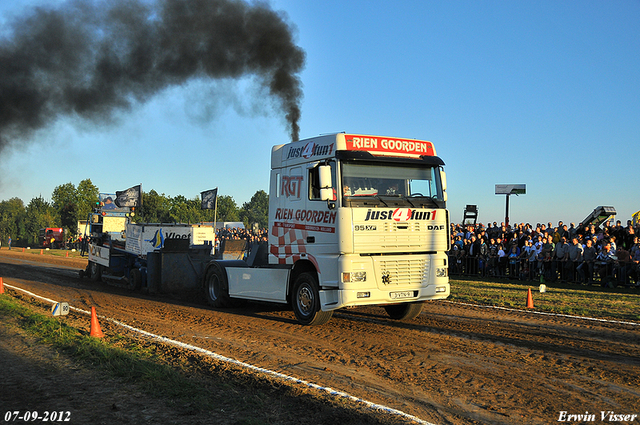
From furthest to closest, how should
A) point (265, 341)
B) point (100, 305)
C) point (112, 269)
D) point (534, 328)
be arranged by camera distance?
point (112, 269)
point (100, 305)
point (534, 328)
point (265, 341)

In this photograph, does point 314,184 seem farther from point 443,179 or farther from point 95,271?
point 95,271

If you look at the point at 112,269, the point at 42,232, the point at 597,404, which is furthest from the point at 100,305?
the point at 42,232

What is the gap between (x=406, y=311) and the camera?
10.6m

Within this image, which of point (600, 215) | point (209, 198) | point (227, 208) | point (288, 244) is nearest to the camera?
point (288, 244)

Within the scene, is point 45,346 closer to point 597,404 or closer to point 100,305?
point 100,305

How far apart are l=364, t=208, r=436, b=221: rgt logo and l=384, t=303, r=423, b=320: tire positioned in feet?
6.59

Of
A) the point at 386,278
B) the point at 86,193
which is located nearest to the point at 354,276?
the point at 386,278

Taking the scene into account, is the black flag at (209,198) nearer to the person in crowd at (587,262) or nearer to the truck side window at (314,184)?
the person in crowd at (587,262)

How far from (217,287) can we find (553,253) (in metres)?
12.3

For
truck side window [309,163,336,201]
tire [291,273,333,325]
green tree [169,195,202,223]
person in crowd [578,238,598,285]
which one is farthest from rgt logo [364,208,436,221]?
green tree [169,195,202,223]

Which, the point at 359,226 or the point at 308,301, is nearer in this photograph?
the point at 359,226

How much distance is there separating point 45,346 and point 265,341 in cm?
337

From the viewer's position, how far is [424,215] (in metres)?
9.59

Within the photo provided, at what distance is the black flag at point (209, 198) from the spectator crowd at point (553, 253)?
13.7 m
